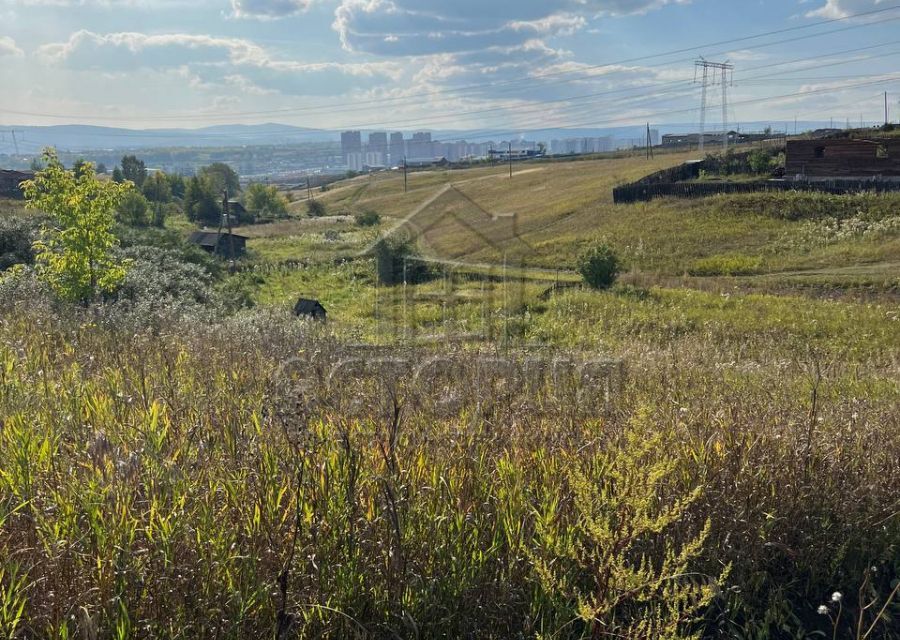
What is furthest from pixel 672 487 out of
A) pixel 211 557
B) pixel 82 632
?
pixel 82 632

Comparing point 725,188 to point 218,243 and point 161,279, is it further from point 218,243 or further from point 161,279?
point 161,279

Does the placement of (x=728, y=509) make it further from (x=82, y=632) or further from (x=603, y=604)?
(x=82, y=632)

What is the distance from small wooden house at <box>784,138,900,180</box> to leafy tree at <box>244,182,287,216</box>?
60.9m

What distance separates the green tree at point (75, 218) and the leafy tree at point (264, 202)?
251 ft

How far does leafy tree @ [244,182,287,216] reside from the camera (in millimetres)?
91312

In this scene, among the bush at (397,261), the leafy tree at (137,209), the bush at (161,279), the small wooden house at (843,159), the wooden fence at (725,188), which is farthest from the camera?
the leafy tree at (137,209)

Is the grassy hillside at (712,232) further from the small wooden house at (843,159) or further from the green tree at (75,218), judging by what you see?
the green tree at (75,218)

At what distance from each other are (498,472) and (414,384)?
1.61m

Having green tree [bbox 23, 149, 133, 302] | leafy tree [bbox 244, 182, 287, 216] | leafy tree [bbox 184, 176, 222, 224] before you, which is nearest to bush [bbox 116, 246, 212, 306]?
green tree [bbox 23, 149, 133, 302]

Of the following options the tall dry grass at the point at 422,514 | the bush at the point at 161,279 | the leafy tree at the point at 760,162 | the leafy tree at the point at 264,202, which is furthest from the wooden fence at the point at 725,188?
the tall dry grass at the point at 422,514

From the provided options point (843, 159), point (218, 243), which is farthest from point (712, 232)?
point (218, 243)

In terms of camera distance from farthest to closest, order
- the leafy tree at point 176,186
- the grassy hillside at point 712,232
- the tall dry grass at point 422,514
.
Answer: the leafy tree at point 176,186 < the grassy hillside at point 712,232 < the tall dry grass at point 422,514

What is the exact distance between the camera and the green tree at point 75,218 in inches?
550

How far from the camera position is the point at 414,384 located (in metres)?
4.82
